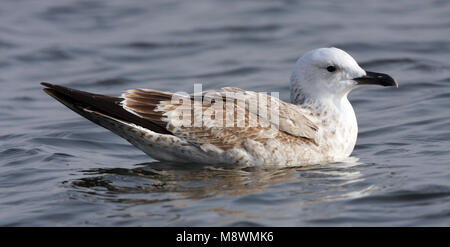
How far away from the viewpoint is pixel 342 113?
8141 millimetres

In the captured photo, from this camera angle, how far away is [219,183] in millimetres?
7180

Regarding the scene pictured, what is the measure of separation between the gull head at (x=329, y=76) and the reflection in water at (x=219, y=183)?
0.79m

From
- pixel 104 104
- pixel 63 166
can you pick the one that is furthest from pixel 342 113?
pixel 63 166

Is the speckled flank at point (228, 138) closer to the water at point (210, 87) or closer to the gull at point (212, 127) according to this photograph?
the gull at point (212, 127)

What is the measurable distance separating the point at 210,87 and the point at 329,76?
3912 mm

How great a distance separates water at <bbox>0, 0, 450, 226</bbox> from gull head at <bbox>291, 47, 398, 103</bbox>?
80cm

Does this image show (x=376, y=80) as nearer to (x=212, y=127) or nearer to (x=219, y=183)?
(x=212, y=127)

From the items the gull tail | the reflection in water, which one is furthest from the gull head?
the gull tail

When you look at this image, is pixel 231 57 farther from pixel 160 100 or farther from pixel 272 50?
pixel 160 100

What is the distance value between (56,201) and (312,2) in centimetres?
1105

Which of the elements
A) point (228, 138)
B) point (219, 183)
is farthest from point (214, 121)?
point (219, 183)

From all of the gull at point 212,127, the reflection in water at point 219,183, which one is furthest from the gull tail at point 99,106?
the reflection in water at point 219,183

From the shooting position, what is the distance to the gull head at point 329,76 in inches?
314

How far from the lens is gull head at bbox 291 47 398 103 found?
26.2 ft
